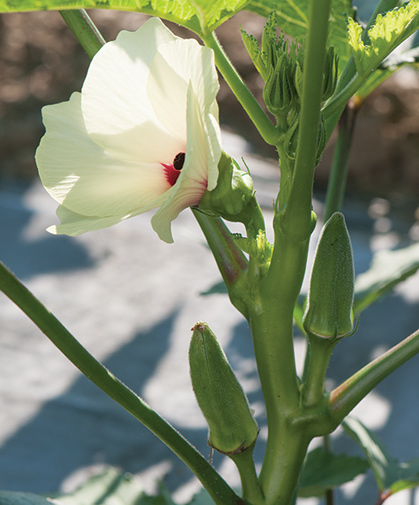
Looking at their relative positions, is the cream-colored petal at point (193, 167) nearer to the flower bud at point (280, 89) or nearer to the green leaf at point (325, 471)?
the flower bud at point (280, 89)

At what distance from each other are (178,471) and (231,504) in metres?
0.71

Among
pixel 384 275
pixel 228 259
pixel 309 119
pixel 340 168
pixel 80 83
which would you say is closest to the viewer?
pixel 309 119

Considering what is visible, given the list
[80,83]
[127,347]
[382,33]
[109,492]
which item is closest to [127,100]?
[382,33]

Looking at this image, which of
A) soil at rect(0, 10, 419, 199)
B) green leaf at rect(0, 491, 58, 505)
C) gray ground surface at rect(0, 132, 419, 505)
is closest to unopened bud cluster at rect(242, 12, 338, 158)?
green leaf at rect(0, 491, 58, 505)

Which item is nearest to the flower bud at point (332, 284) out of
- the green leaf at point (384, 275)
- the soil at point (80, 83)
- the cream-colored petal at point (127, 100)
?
the cream-colored petal at point (127, 100)

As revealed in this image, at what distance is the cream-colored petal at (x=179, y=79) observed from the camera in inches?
11.6

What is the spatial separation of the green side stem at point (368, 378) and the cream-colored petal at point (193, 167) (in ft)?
0.47

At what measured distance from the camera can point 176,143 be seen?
0.36 meters

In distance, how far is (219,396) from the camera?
382 millimetres

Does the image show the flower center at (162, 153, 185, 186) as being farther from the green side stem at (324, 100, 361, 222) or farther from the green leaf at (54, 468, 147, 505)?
the green leaf at (54, 468, 147, 505)

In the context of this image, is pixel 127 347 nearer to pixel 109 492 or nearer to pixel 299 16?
pixel 109 492

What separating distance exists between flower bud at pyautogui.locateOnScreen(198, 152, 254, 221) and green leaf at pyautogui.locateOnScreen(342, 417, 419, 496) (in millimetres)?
338

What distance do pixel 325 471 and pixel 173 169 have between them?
0.37m

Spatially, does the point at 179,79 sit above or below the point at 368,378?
above
